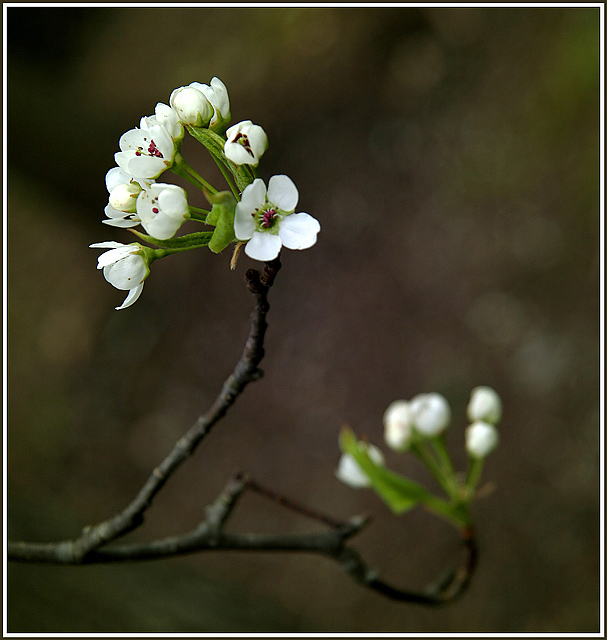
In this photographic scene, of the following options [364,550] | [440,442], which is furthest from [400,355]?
[440,442]

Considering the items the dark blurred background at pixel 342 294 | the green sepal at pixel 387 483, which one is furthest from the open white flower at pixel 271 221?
the dark blurred background at pixel 342 294

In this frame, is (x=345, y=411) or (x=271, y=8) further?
(x=271, y=8)

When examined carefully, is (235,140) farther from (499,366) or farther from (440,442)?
(499,366)

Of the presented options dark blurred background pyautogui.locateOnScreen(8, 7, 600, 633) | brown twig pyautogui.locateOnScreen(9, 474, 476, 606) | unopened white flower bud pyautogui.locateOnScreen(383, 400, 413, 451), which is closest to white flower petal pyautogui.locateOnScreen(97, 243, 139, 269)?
brown twig pyautogui.locateOnScreen(9, 474, 476, 606)

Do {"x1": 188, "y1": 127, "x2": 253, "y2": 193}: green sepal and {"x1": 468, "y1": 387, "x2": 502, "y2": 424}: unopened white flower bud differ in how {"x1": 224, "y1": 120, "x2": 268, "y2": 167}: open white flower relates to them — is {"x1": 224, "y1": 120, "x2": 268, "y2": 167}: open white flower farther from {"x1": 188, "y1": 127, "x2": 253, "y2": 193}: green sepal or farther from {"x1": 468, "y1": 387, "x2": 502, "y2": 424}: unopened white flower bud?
{"x1": 468, "y1": 387, "x2": 502, "y2": 424}: unopened white flower bud

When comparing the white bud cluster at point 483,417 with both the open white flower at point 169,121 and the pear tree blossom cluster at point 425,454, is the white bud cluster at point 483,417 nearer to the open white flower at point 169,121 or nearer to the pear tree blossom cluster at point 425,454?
the pear tree blossom cluster at point 425,454
